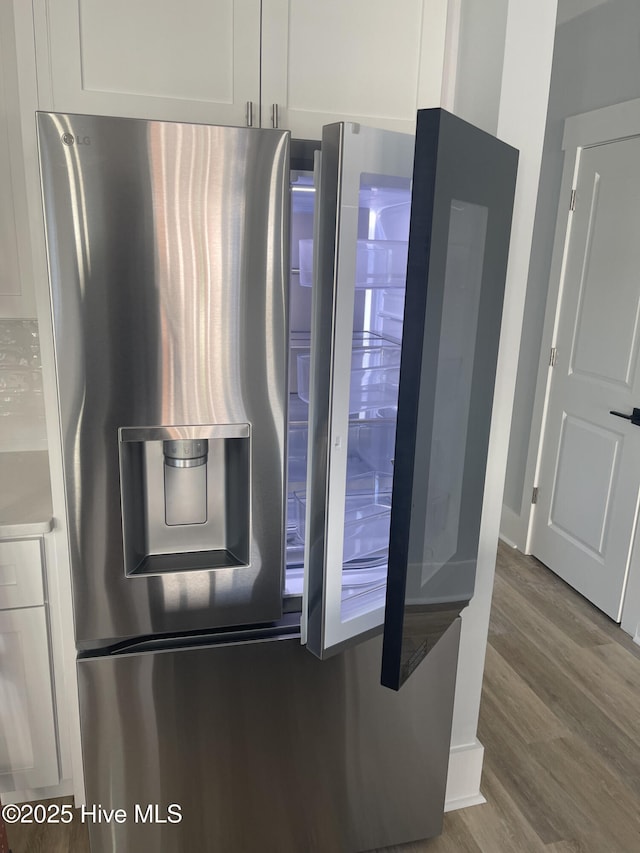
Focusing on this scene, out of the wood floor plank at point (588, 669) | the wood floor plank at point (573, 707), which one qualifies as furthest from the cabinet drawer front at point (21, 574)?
the wood floor plank at point (588, 669)

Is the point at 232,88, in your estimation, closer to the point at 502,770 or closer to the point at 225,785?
the point at 225,785

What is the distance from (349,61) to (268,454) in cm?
98

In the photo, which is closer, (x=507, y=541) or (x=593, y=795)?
(x=593, y=795)

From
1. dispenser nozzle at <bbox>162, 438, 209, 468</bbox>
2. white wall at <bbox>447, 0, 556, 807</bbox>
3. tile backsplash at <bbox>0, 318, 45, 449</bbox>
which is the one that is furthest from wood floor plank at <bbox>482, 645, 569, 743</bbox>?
tile backsplash at <bbox>0, 318, 45, 449</bbox>

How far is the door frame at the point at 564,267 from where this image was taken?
2.80m

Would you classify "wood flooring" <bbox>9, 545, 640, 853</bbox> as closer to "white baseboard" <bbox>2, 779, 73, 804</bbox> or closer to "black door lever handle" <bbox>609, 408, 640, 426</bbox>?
"white baseboard" <bbox>2, 779, 73, 804</bbox>

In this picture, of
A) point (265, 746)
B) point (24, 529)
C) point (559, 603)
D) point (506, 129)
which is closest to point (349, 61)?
point (506, 129)

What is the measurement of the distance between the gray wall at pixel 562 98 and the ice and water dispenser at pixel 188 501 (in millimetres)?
2389

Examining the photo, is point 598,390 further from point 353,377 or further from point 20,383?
point 20,383

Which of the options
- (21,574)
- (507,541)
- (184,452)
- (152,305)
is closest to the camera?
(152,305)

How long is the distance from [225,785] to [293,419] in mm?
917

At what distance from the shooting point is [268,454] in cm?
147

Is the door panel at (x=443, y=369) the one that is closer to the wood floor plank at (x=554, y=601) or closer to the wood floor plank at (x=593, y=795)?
the wood floor plank at (x=593, y=795)

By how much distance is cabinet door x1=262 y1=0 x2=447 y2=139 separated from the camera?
1543 mm
